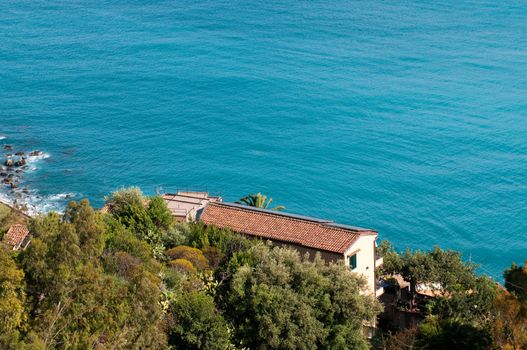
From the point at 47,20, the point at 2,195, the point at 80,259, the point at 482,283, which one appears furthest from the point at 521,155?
the point at 47,20

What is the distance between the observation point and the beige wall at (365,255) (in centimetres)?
4462

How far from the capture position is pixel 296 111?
97625mm

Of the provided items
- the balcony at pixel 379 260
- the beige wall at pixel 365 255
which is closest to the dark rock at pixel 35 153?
the balcony at pixel 379 260

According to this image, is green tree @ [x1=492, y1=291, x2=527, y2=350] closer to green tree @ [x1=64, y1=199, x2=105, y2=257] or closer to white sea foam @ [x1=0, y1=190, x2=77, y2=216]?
green tree @ [x1=64, y1=199, x2=105, y2=257]

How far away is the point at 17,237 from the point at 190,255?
9.81 meters

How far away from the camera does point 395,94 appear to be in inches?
4006

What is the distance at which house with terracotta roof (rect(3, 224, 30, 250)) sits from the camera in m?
39.9

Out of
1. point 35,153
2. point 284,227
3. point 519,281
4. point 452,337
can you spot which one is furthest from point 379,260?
point 35,153

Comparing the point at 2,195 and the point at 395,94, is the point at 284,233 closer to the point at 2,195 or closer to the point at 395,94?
the point at 2,195

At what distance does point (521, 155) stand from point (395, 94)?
2069cm

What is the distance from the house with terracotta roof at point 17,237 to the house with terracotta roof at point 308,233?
11.2 meters

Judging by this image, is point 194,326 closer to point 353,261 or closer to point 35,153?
point 353,261

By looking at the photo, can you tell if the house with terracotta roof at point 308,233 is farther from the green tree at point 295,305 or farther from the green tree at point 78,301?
the green tree at point 78,301

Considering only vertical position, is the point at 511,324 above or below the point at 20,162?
below
